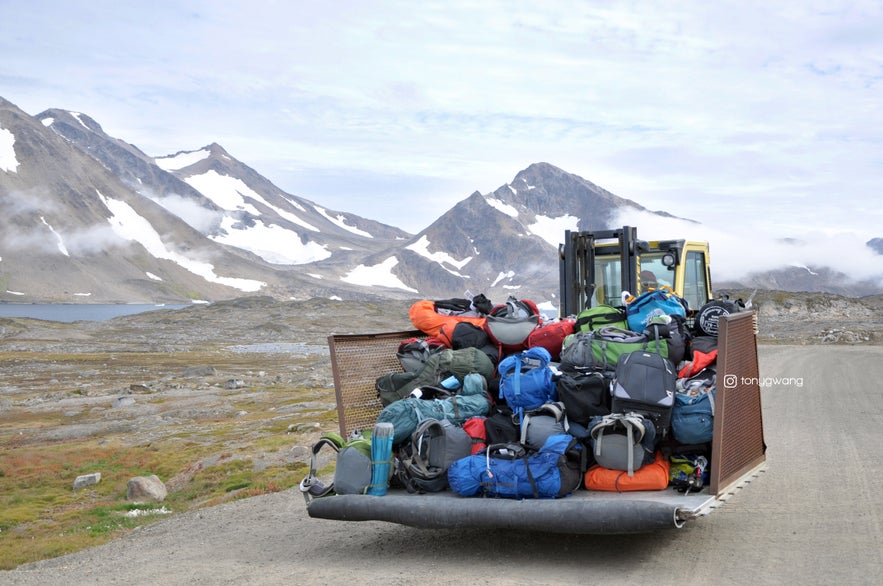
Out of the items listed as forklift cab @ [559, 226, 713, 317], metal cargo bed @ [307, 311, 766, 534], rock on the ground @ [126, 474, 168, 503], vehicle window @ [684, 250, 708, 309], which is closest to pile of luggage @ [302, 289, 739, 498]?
metal cargo bed @ [307, 311, 766, 534]

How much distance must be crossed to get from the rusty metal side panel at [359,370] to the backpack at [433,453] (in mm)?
1514

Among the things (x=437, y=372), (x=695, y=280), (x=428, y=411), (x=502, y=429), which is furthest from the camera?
(x=695, y=280)

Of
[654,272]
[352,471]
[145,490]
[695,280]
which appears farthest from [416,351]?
[145,490]

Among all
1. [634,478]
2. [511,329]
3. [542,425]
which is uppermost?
[511,329]

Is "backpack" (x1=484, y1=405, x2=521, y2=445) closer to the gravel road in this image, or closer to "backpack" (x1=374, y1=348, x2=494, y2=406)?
"backpack" (x1=374, y1=348, x2=494, y2=406)

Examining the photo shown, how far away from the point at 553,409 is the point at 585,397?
13.6 inches

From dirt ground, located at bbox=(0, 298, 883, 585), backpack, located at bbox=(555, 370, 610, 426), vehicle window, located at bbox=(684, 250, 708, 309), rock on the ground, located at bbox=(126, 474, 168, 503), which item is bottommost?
rock on the ground, located at bbox=(126, 474, 168, 503)

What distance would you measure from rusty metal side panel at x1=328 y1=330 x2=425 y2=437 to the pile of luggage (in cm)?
22

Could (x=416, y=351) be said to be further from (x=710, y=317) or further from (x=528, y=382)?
(x=710, y=317)

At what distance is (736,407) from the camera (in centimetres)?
869

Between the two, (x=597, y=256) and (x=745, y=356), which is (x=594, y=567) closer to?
A: (x=745, y=356)

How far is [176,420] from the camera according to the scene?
38.7m

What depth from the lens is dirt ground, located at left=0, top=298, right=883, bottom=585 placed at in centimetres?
811

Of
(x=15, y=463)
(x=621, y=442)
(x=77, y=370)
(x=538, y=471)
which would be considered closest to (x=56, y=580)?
(x=538, y=471)
